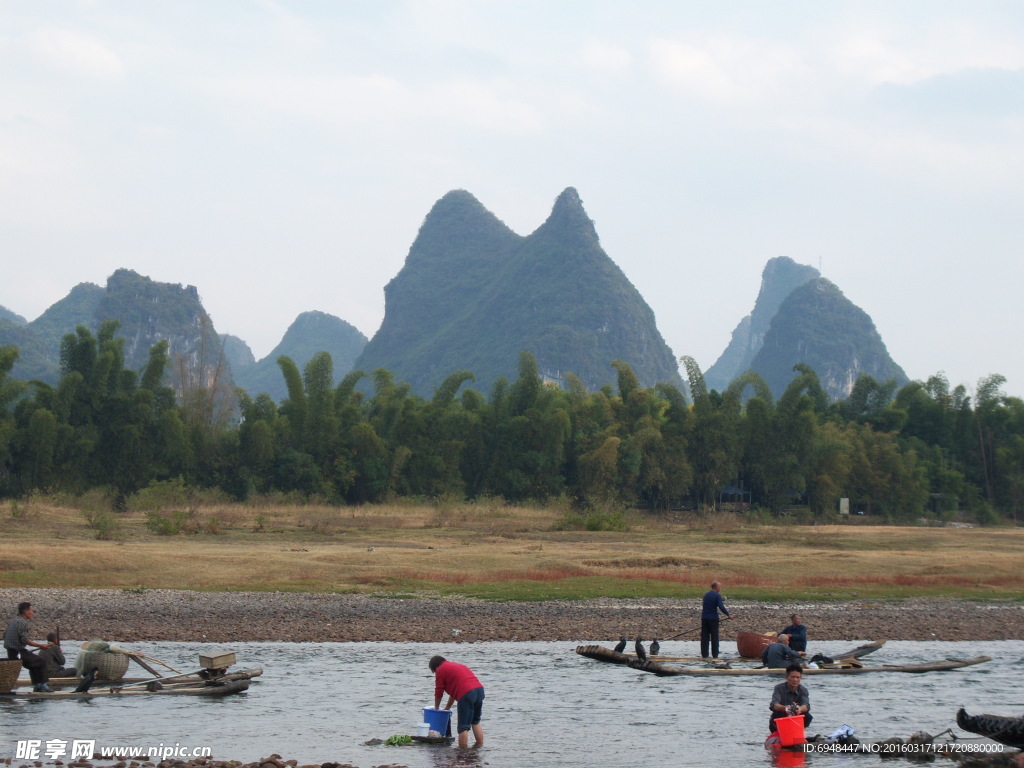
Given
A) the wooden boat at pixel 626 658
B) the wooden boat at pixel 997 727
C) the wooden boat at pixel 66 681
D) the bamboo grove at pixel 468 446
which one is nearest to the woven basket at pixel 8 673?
the wooden boat at pixel 66 681

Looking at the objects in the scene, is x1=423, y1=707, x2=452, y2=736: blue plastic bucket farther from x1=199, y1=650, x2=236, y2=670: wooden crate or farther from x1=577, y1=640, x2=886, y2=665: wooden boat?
x1=577, y1=640, x2=886, y2=665: wooden boat

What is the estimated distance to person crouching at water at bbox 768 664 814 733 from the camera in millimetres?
15688

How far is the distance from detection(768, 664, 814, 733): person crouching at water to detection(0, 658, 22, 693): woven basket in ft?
40.6

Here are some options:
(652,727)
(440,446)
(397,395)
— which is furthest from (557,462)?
(652,727)

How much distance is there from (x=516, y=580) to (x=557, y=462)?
1242 inches

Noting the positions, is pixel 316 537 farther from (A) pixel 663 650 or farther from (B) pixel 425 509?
(A) pixel 663 650

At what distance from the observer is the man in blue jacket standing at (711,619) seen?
70.9 ft

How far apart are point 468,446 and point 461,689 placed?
5397cm

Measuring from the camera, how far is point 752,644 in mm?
22062

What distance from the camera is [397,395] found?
71.8m

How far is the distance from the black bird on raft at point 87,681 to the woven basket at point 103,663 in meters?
0.08

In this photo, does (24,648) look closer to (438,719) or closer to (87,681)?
(87,681)

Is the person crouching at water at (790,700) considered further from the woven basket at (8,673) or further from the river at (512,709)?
the woven basket at (8,673)

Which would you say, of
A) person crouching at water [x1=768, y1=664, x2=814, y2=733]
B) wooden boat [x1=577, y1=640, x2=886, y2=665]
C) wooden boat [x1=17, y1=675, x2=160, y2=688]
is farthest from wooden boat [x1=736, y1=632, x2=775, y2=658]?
wooden boat [x1=17, y1=675, x2=160, y2=688]
